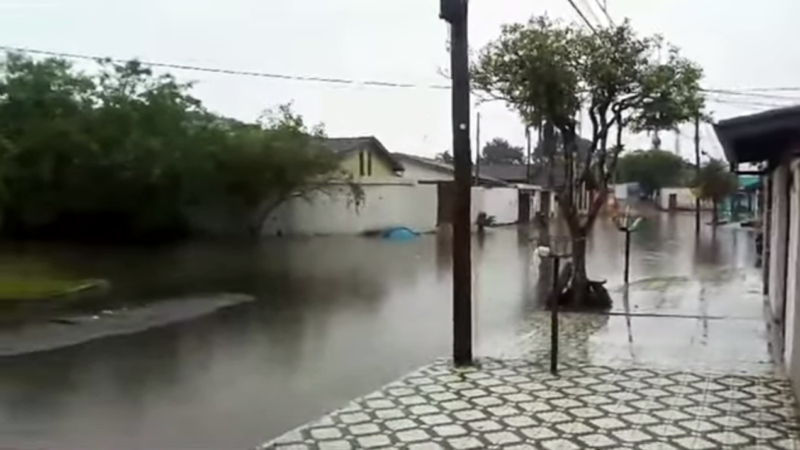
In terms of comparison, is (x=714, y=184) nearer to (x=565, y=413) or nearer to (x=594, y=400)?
(x=594, y=400)

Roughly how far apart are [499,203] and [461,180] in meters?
27.1

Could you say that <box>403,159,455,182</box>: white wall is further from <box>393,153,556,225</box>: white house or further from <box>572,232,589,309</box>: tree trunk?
<box>572,232,589,309</box>: tree trunk

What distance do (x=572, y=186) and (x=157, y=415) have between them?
22.9 feet

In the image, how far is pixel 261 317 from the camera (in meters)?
10.8

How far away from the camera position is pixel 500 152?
66.4 m

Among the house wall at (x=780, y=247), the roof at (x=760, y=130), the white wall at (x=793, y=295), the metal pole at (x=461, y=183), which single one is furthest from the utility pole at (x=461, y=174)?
the house wall at (x=780, y=247)

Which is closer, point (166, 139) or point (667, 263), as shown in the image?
point (667, 263)

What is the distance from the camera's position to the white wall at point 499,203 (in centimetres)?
3278

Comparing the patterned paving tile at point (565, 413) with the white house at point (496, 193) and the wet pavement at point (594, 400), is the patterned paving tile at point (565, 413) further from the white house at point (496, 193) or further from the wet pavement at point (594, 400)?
the white house at point (496, 193)

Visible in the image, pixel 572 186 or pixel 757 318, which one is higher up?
pixel 572 186

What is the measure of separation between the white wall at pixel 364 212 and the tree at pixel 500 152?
1195 inches

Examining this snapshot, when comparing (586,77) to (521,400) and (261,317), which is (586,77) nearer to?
(261,317)

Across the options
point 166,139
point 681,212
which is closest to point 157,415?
point 166,139

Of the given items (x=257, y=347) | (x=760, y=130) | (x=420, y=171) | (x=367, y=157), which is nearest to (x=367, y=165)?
(x=367, y=157)
